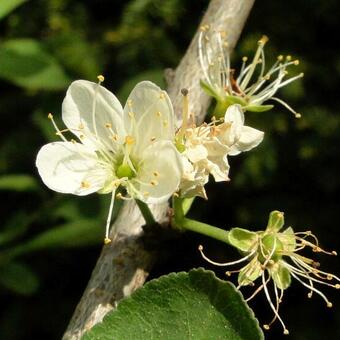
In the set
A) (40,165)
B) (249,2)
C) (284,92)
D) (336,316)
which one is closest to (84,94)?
(40,165)

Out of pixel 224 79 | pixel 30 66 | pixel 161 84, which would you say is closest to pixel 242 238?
pixel 224 79

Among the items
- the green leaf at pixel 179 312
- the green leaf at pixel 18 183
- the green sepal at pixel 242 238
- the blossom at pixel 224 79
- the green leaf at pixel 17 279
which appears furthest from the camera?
the green leaf at pixel 18 183

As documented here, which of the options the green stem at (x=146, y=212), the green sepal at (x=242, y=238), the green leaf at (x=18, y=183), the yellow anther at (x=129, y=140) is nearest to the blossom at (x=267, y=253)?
the green sepal at (x=242, y=238)

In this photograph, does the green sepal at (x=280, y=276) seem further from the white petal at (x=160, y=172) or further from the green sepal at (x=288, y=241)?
the white petal at (x=160, y=172)

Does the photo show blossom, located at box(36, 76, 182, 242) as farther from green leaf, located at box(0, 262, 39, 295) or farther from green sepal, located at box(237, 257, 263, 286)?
green leaf, located at box(0, 262, 39, 295)

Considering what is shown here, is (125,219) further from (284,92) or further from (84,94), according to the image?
(284,92)

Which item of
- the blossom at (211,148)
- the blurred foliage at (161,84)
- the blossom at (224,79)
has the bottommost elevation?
the blurred foliage at (161,84)

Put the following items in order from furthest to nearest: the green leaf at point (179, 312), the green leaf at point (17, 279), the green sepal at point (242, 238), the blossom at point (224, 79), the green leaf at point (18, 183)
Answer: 1. the green leaf at point (18, 183)
2. the green leaf at point (17, 279)
3. the blossom at point (224, 79)
4. the green sepal at point (242, 238)
5. the green leaf at point (179, 312)
